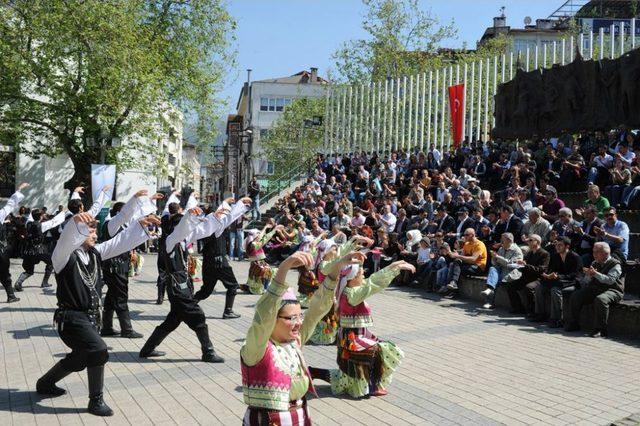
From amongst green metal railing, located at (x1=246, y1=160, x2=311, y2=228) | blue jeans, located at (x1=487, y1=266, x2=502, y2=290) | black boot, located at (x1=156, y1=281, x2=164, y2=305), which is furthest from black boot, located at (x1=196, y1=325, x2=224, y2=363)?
green metal railing, located at (x1=246, y1=160, x2=311, y2=228)

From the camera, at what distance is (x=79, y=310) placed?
657 centimetres

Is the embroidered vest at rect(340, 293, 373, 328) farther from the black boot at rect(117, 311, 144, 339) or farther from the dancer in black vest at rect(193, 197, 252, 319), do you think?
the dancer in black vest at rect(193, 197, 252, 319)

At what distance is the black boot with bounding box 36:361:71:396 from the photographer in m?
6.72

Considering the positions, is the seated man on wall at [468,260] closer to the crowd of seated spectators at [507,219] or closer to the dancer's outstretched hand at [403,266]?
the crowd of seated spectators at [507,219]

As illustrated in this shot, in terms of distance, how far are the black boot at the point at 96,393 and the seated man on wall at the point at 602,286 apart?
7.90 m

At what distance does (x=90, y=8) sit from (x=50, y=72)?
292 centimetres

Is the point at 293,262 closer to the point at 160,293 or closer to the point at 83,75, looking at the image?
the point at 160,293

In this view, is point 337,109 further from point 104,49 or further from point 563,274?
point 563,274

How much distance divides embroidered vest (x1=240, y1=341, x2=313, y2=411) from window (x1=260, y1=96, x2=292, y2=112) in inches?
2743

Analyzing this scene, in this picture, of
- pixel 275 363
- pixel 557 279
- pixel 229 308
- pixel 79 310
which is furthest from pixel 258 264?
pixel 275 363

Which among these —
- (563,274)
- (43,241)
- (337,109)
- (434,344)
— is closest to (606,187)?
(563,274)

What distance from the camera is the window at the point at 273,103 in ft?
238

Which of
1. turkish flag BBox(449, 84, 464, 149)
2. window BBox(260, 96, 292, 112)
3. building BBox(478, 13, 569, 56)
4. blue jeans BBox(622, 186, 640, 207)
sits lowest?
blue jeans BBox(622, 186, 640, 207)

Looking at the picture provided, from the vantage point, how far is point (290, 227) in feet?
70.6
